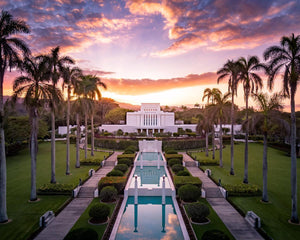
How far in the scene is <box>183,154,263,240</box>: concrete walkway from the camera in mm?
12742

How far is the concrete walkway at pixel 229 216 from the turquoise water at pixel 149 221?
343 centimetres

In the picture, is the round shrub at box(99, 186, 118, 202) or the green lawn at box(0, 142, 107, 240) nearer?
the green lawn at box(0, 142, 107, 240)

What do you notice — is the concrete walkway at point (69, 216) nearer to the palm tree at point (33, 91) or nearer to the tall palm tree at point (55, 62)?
the palm tree at point (33, 91)

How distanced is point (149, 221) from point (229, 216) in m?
5.96

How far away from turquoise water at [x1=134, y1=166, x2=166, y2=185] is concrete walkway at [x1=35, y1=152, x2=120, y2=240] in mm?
6063

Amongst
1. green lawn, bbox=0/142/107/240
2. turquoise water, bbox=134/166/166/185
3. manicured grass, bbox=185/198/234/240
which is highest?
green lawn, bbox=0/142/107/240

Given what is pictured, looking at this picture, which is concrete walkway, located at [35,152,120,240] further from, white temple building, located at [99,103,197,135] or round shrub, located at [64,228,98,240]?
white temple building, located at [99,103,197,135]

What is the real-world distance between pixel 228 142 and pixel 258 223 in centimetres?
4416

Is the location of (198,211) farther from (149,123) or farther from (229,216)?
(149,123)

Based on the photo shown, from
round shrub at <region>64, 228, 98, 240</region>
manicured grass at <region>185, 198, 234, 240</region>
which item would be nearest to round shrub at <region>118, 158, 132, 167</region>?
manicured grass at <region>185, 198, 234, 240</region>

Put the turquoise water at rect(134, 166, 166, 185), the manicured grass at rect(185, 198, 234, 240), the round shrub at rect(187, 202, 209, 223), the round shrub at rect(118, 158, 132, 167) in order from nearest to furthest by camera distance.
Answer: the manicured grass at rect(185, 198, 234, 240) < the round shrub at rect(187, 202, 209, 223) < the turquoise water at rect(134, 166, 166, 185) < the round shrub at rect(118, 158, 132, 167)

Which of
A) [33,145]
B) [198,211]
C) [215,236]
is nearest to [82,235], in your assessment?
[215,236]

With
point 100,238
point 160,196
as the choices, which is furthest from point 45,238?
point 160,196

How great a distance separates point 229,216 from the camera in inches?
603
